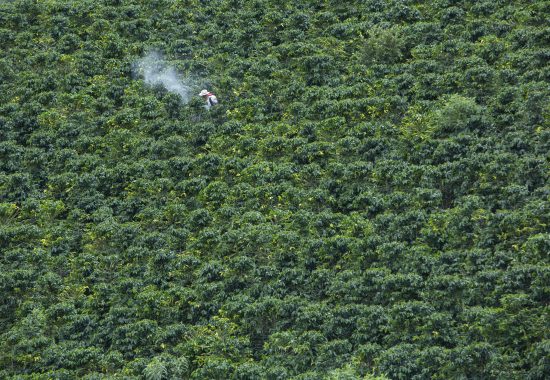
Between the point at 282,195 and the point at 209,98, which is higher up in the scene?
the point at 209,98

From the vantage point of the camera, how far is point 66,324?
73.5ft

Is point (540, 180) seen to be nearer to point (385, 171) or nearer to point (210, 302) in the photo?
point (385, 171)

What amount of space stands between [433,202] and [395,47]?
642 cm

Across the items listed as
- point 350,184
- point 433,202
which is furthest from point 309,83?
point 433,202

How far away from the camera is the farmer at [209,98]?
27708 mm

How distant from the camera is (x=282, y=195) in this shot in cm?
2425

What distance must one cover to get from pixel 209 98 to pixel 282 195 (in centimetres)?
454

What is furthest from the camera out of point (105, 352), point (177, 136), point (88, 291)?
point (177, 136)

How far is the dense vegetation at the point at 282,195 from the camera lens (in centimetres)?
2064

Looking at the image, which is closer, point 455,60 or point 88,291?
point 88,291

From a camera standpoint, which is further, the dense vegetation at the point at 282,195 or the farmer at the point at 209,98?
the farmer at the point at 209,98

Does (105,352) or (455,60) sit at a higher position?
(455,60)

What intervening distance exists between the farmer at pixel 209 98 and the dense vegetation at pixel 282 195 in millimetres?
176

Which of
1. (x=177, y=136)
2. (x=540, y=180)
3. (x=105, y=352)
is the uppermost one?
(x=540, y=180)
